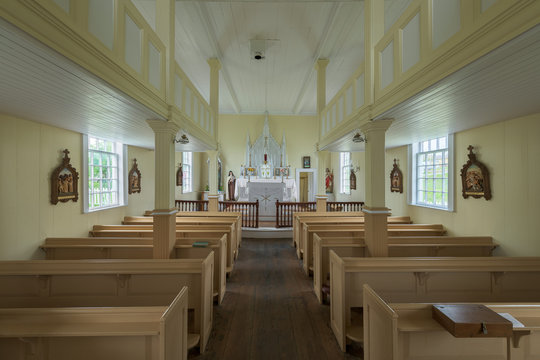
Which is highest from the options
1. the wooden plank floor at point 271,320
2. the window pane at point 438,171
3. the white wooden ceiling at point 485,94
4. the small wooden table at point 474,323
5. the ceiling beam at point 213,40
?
the ceiling beam at point 213,40

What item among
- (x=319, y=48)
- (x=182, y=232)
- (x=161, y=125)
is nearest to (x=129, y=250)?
(x=182, y=232)

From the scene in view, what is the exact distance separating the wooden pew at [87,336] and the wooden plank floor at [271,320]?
1395 millimetres

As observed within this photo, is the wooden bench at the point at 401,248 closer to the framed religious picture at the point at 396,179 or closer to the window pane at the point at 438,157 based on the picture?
the window pane at the point at 438,157

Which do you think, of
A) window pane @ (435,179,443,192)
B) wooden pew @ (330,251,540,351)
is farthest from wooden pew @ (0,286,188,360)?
window pane @ (435,179,443,192)

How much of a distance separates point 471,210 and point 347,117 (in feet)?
11.9

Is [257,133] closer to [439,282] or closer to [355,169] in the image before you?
[355,169]

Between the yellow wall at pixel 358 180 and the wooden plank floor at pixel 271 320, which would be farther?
the yellow wall at pixel 358 180

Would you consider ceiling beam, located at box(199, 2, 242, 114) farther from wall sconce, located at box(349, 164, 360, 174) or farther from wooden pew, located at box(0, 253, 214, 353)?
wall sconce, located at box(349, 164, 360, 174)

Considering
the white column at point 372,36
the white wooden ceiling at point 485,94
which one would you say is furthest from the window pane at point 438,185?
the white column at point 372,36

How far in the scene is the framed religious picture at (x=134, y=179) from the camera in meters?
8.70

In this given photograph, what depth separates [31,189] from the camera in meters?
5.21

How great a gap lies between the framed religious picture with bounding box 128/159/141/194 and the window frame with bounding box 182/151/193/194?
12.3 feet

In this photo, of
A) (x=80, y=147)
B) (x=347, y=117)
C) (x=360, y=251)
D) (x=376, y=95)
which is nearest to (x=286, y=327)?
(x=360, y=251)

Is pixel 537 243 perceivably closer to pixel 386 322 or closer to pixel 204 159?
pixel 386 322
